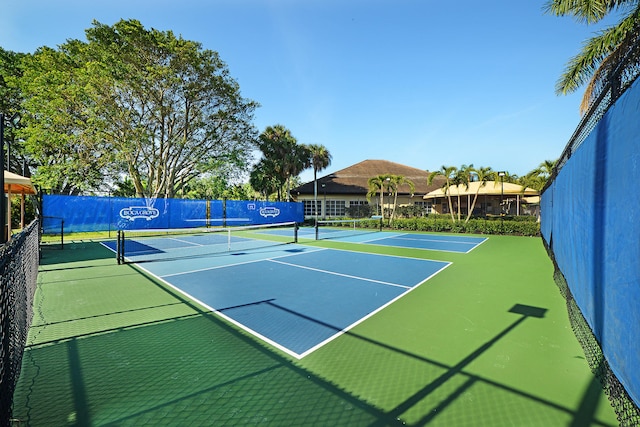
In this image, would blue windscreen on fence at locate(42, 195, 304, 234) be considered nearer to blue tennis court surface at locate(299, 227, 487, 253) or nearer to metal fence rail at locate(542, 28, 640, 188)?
blue tennis court surface at locate(299, 227, 487, 253)

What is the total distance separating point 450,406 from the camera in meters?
3.05

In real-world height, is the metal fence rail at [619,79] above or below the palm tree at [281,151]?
below

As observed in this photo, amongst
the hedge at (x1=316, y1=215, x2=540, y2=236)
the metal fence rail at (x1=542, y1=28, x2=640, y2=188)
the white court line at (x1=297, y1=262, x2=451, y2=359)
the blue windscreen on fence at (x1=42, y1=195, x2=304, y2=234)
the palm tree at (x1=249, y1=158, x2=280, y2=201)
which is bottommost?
the white court line at (x1=297, y1=262, x2=451, y2=359)

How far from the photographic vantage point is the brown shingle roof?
40344 millimetres

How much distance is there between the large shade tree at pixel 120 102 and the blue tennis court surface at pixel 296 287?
56.3ft

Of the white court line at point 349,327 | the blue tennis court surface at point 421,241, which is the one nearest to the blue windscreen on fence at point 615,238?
the white court line at point 349,327

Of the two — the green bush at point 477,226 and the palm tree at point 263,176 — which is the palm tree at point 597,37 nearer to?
the green bush at point 477,226

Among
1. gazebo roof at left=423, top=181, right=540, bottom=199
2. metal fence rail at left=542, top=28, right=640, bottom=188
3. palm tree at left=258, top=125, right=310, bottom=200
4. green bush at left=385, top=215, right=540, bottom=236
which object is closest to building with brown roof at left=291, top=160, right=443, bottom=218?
palm tree at left=258, top=125, right=310, bottom=200

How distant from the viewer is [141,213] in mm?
21672

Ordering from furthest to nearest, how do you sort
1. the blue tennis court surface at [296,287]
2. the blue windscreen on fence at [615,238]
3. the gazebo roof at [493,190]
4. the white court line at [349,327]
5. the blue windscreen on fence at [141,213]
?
the gazebo roof at [493,190] < the blue windscreen on fence at [141,213] < the blue tennis court surface at [296,287] < the white court line at [349,327] < the blue windscreen on fence at [615,238]

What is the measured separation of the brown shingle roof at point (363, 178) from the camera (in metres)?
40.3

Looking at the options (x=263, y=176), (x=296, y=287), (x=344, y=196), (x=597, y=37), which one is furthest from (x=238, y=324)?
(x=344, y=196)

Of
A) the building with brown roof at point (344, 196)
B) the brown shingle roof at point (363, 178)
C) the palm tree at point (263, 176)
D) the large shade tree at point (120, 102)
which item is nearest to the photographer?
the large shade tree at point (120, 102)

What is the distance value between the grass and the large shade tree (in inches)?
813
